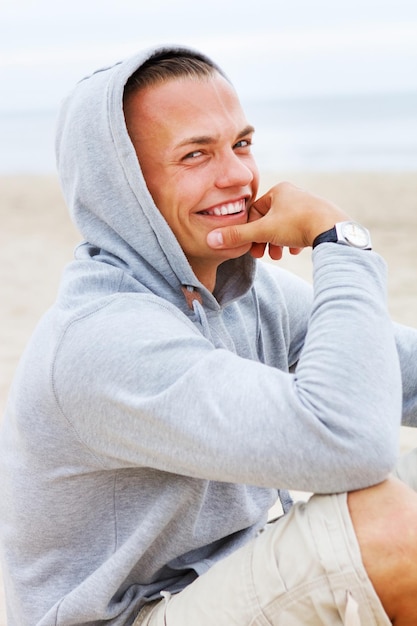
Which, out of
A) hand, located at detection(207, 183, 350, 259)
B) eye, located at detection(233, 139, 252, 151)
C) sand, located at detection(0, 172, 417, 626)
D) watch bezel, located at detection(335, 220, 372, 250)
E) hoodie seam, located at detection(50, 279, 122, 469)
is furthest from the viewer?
sand, located at detection(0, 172, 417, 626)

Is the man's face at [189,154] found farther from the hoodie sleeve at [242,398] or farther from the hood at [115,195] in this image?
the hoodie sleeve at [242,398]

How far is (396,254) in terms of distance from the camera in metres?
7.46

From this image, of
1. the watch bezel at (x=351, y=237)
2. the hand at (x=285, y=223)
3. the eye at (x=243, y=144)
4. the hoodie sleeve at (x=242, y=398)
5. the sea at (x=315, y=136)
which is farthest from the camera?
the sea at (x=315, y=136)

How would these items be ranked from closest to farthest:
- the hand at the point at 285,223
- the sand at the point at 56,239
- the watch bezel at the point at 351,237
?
the watch bezel at the point at 351,237
the hand at the point at 285,223
the sand at the point at 56,239

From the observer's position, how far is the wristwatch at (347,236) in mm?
2086

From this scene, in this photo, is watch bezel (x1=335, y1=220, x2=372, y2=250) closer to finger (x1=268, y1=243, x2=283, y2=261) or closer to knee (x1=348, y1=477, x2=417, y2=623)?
finger (x1=268, y1=243, x2=283, y2=261)

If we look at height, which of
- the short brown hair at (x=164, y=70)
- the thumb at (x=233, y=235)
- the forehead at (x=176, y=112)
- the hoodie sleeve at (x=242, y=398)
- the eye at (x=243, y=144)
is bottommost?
the hoodie sleeve at (x=242, y=398)

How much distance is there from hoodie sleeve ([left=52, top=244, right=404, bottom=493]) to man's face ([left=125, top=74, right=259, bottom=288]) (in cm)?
38

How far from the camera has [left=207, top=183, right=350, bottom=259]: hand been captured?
7.21ft

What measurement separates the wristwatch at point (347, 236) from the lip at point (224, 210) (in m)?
0.26

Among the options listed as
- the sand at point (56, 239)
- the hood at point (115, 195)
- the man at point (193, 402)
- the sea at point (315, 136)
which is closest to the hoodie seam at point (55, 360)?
the man at point (193, 402)

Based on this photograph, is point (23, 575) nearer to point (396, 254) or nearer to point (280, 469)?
point (280, 469)

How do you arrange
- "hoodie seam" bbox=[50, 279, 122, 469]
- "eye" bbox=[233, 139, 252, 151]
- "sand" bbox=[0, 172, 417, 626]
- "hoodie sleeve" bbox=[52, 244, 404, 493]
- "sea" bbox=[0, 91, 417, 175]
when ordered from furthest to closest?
"sea" bbox=[0, 91, 417, 175], "sand" bbox=[0, 172, 417, 626], "eye" bbox=[233, 139, 252, 151], "hoodie seam" bbox=[50, 279, 122, 469], "hoodie sleeve" bbox=[52, 244, 404, 493]

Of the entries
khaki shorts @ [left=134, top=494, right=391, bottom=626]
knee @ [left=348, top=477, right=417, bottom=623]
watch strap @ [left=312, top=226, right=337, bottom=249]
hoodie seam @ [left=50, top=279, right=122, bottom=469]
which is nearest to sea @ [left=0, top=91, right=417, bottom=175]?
watch strap @ [left=312, top=226, right=337, bottom=249]
